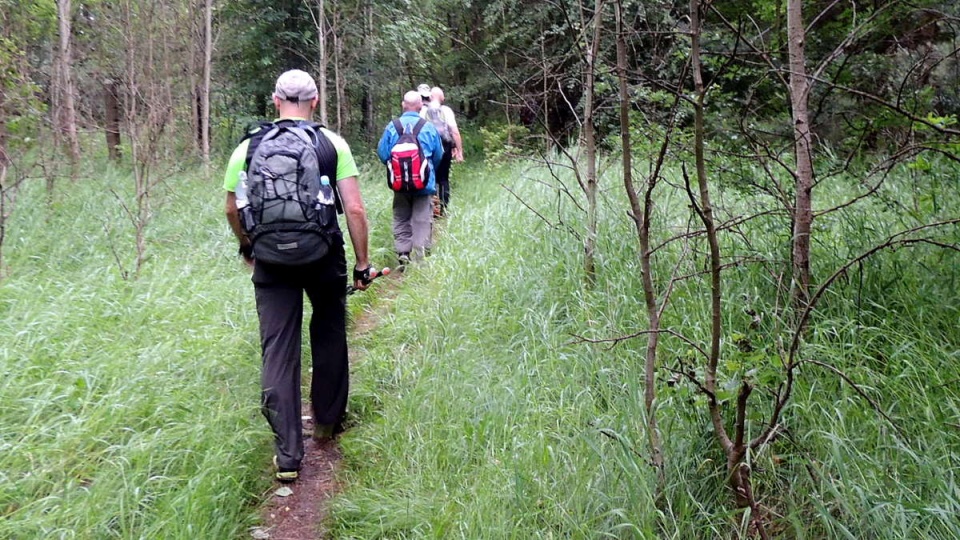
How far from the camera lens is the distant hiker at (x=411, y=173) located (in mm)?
6562

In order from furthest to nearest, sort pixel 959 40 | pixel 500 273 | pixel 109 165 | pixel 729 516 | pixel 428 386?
pixel 109 165
pixel 959 40
pixel 500 273
pixel 428 386
pixel 729 516

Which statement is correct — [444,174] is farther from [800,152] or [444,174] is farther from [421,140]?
[800,152]

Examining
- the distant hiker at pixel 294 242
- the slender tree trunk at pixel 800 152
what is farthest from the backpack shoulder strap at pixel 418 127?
the slender tree trunk at pixel 800 152

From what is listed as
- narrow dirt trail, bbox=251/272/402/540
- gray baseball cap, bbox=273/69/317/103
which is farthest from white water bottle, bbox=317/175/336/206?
narrow dirt trail, bbox=251/272/402/540

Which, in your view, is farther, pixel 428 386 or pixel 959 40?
pixel 959 40

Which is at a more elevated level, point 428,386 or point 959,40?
point 959,40

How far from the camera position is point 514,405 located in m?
3.29

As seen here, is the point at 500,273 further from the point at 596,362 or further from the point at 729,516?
the point at 729,516

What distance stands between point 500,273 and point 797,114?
245 centimetres

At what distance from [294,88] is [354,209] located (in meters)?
0.68

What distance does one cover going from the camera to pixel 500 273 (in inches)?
197

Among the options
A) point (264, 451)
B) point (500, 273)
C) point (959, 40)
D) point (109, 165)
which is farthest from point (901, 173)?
point (109, 165)

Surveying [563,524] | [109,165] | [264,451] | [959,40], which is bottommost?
[264,451]

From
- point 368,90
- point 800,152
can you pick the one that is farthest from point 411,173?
point 368,90
